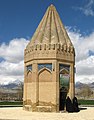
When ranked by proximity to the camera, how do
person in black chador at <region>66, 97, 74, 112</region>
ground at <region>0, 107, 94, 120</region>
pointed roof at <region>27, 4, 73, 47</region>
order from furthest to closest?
pointed roof at <region>27, 4, 73, 47</region>, person in black chador at <region>66, 97, 74, 112</region>, ground at <region>0, 107, 94, 120</region>

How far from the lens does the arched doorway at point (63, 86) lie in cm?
2944

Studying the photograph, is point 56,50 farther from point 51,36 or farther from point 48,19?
point 48,19

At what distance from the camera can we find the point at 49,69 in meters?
29.2

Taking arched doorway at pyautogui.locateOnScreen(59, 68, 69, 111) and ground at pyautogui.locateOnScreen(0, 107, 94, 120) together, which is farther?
arched doorway at pyautogui.locateOnScreen(59, 68, 69, 111)

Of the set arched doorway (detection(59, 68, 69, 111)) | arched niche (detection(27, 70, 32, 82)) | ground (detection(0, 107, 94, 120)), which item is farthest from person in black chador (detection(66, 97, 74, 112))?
arched niche (detection(27, 70, 32, 82))

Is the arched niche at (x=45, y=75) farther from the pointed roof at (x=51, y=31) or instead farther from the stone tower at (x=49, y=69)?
the pointed roof at (x=51, y=31)

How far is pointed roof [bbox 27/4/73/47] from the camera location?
99.4ft

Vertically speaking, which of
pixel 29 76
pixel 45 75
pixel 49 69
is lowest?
pixel 29 76

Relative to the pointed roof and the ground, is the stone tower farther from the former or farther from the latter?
the ground

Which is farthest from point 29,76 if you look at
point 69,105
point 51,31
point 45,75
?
point 51,31

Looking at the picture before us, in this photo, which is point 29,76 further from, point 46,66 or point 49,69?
point 49,69

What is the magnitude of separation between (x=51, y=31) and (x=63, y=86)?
669cm

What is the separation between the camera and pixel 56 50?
29.4m

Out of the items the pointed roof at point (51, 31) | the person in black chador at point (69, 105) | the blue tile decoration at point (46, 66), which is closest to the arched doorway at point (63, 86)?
the person in black chador at point (69, 105)
